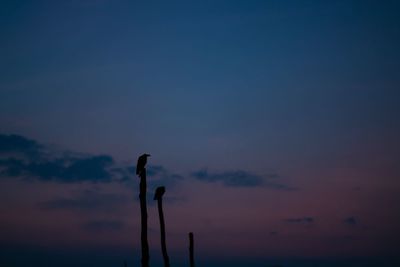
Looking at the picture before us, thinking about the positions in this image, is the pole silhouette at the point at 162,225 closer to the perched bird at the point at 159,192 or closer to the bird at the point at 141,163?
the perched bird at the point at 159,192

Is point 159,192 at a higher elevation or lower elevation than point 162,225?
higher

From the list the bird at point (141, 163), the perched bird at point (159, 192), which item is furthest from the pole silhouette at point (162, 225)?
the bird at point (141, 163)

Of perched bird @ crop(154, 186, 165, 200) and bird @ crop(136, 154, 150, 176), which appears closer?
bird @ crop(136, 154, 150, 176)

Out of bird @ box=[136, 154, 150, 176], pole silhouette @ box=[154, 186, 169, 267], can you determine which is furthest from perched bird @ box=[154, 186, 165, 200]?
bird @ box=[136, 154, 150, 176]

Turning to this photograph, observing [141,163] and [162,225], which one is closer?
[141,163]

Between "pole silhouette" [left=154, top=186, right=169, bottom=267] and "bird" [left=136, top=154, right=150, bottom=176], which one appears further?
"pole silhouette" [left=154, top=186, right=169, bottom=267]

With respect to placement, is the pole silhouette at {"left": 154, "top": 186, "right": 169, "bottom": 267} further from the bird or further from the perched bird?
the bird

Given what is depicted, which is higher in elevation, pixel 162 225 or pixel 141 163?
pixel 141 163

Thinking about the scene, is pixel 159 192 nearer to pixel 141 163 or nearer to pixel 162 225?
pixel 162 225

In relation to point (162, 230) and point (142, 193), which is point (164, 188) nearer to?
point (162, 230)

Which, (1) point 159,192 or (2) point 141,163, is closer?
(2) point 141,163

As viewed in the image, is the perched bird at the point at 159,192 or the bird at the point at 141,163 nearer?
the bird at the point at 141,163

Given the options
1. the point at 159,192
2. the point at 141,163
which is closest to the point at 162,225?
the point at 159,192

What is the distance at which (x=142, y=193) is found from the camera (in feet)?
78.8
